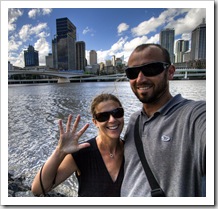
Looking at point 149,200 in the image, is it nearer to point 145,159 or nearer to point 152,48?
point 145,159

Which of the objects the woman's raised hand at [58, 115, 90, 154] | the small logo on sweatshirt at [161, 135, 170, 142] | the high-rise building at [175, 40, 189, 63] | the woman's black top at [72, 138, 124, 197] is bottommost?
the woman's black top at [72, 138, 124, 197]

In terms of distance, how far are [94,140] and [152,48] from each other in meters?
0.94

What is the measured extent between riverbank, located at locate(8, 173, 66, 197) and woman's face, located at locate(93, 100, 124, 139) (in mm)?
2105

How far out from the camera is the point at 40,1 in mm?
1849

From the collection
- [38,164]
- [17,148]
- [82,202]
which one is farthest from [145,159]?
[17,148]

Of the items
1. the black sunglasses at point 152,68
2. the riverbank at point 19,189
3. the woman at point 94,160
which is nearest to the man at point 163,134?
the black sunglasses at point 152,68

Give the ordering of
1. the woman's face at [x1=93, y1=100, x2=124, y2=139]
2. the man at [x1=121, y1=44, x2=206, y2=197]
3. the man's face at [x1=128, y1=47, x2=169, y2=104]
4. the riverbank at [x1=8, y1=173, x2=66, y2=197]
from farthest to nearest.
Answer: the riverbank at [x1=8, y1=173, x2=66, y2=197] < the woman's face at [x1=93, y1=100, x2=124, y2=139] < the man's face at [x1=128, y1=47, x2=169, y2=104] < the man at [x1=121, y1=44, x2=206, y2=197]

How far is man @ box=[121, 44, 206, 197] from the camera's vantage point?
118cm

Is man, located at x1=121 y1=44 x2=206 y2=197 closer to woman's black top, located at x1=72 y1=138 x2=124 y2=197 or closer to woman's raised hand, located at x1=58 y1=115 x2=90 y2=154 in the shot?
woman's black top, located at x1=72 y1=138 x2=124 y2=197

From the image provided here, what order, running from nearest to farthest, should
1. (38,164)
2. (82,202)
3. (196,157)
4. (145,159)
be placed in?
(196,157)
(145,159)
(82,202)
(38,164)

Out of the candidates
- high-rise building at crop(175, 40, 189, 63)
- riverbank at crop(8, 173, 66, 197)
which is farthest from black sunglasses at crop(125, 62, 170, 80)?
riverbank at crop(8, 173, 66, 197)

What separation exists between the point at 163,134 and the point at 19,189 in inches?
116

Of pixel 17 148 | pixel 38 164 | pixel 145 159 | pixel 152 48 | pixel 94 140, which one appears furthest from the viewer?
pixel 17 148

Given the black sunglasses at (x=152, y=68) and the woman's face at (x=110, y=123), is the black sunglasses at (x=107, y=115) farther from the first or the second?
the black sunglasses at (x=152, y=68)
